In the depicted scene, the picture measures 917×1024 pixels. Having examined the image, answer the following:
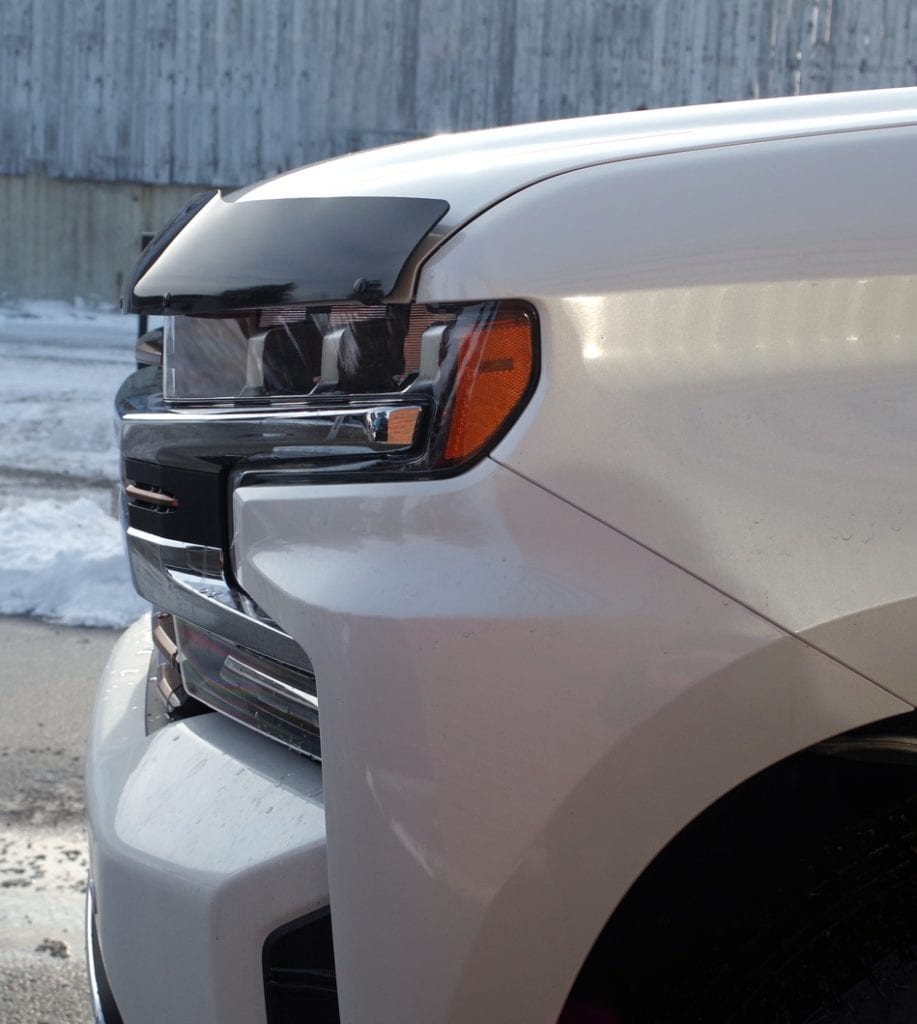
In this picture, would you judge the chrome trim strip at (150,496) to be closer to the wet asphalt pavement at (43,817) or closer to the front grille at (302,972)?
the front grille at (302,972)

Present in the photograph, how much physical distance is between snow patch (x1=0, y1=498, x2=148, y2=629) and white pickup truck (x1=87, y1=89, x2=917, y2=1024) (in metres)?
3.36

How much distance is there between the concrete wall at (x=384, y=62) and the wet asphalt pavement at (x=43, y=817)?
12777mm

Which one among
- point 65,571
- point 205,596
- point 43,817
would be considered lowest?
point 43,817

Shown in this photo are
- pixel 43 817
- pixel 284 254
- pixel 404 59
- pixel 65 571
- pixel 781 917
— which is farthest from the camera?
pixel 404 59

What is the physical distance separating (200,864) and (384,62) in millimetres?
15894

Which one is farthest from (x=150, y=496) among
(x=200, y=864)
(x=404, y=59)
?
(x=404, y=59)

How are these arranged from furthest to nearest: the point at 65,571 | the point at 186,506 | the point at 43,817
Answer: the point at 65,571
the point at 43,817
the point at 186,506

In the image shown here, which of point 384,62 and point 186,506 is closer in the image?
point 186,506

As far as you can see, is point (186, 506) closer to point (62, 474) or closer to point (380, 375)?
point (380, 375)

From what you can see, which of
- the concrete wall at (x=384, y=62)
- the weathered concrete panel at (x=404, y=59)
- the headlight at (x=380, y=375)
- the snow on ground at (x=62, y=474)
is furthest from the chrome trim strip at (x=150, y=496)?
the concrete wall at (x=384, y=62)

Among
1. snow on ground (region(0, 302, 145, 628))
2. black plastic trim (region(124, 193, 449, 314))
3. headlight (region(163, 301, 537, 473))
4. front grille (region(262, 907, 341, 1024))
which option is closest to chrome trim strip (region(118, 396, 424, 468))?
headlight (region(163, 301, 537, 473))

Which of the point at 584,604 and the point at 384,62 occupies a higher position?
the point at 384,62

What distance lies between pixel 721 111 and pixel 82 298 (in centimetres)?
1603

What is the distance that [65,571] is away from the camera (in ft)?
17.1
